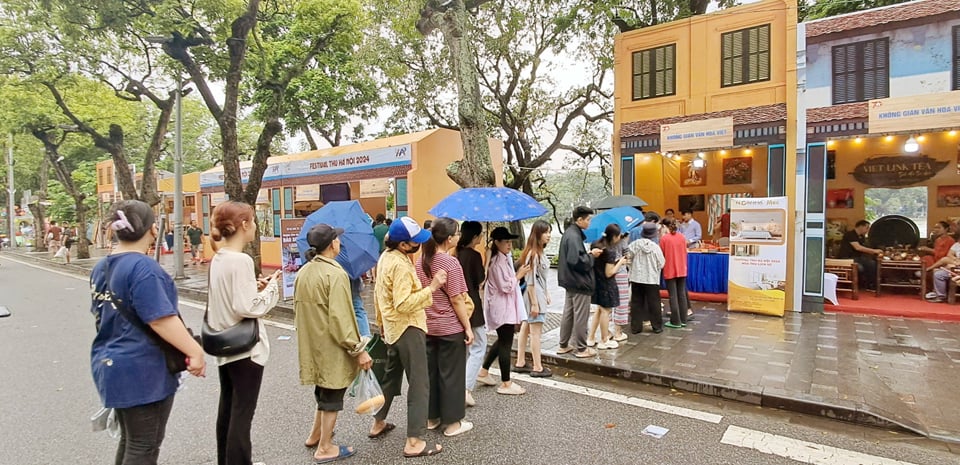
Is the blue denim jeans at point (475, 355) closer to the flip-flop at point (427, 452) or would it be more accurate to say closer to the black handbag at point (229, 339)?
the flip-flop at point (427, 452)

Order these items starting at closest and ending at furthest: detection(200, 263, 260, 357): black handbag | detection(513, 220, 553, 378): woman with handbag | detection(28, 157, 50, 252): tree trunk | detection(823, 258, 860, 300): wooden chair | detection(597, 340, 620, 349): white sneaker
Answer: detection(200, 263, 260, 357): black handbag
detection(513, 220, 553, 378): woman with handbag
detection(597, 340, 620, 349): white sneaker
detection(823, 258, 860, 300): wooden chair
detection(28, 157, 50, 252): tree trunk

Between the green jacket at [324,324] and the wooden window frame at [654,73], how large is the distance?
8746 mm

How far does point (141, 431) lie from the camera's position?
2.39m

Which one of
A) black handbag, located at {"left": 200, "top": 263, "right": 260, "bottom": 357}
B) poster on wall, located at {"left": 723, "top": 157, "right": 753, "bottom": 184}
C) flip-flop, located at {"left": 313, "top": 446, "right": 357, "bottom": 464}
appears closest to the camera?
black handbag, located at {"left": 200, "top": 263, "right": 260, "bottom": 357}

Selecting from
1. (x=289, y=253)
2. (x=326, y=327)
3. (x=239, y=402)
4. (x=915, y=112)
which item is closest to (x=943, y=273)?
(x=915, y=112)

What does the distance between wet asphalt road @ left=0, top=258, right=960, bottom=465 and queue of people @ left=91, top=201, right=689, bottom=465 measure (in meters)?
0.20

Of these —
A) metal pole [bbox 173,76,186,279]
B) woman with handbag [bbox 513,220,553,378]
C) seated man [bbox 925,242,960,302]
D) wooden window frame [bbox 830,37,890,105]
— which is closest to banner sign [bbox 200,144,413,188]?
metal pole [bbox 173,76,186,279]

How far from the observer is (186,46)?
11.0 meters

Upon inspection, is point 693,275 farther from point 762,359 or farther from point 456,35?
point 456,35

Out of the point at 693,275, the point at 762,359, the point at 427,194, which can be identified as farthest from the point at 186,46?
the point at 762,359

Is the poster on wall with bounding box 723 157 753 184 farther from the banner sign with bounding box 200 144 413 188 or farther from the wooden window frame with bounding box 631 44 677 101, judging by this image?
the banner sign with bounding box 200 144 413 188

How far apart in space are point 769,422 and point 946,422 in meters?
1.32

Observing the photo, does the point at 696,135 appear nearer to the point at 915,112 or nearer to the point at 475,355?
the point at 915,112

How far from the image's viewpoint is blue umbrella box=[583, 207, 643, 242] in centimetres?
613
